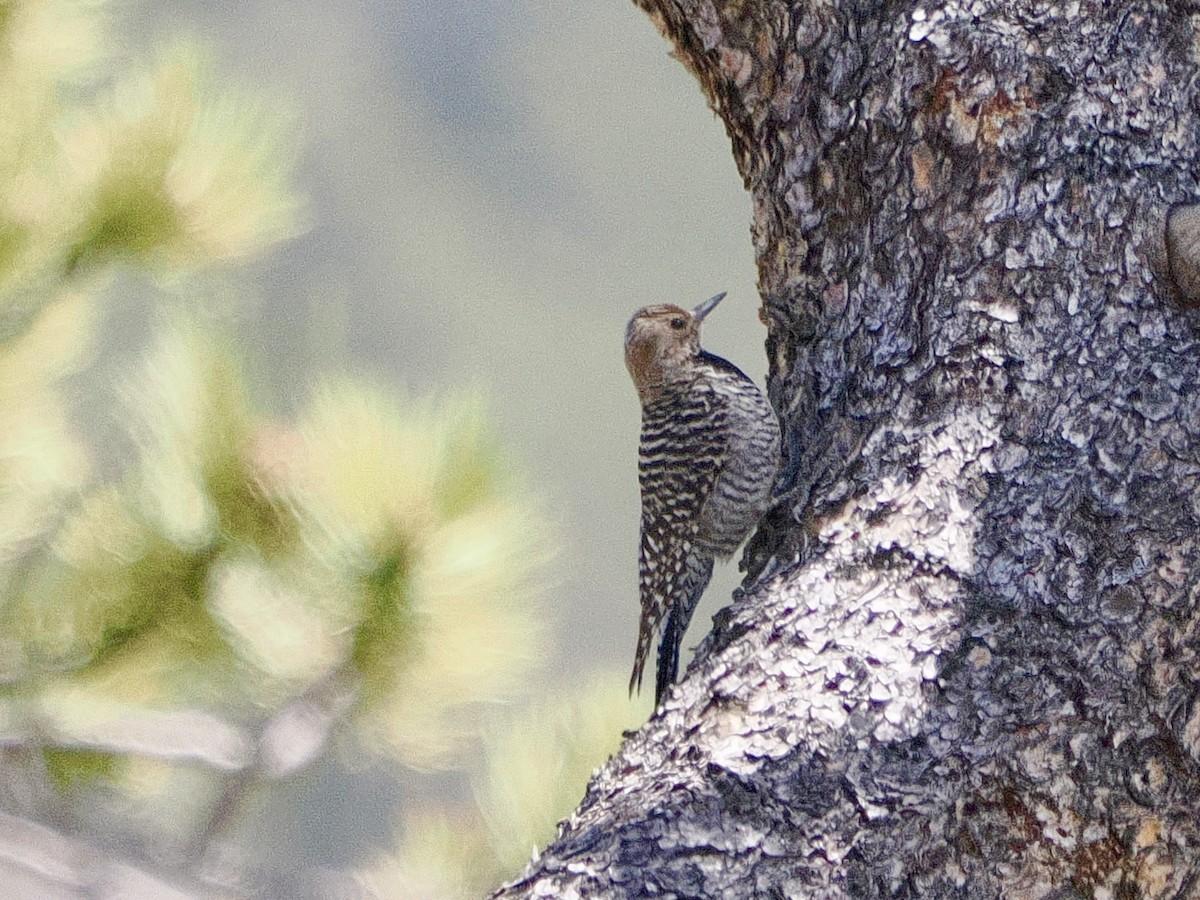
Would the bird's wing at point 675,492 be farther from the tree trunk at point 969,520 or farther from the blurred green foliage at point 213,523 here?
the tree trunk at point 969,520

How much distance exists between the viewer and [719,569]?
253 inches

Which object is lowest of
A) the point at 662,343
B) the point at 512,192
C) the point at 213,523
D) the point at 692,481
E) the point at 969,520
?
the point at 969,520

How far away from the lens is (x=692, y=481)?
7.73 ft

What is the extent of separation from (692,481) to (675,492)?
1.7 inches

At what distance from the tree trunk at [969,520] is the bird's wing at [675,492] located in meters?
0.72

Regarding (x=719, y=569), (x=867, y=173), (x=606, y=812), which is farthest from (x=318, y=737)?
(x=719, y=569)

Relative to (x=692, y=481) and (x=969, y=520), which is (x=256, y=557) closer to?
(x=692, y=481)

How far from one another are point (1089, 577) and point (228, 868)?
158 centimetres

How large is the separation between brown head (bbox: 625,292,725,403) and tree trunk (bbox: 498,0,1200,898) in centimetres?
99

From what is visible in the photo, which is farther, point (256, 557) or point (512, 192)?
point (512, 192)

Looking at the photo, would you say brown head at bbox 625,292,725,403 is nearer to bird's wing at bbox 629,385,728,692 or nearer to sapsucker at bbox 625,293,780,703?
sapsucker at bbox 625,293,780,703

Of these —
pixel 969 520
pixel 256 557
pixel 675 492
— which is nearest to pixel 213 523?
pixel 256 557

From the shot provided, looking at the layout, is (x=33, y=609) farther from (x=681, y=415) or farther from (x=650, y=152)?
(x=650, y=152)

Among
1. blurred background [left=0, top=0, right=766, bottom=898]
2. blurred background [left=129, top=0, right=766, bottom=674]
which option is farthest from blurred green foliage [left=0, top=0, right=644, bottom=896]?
blurred background [left=129, top=0, right=766, bottom=674]
